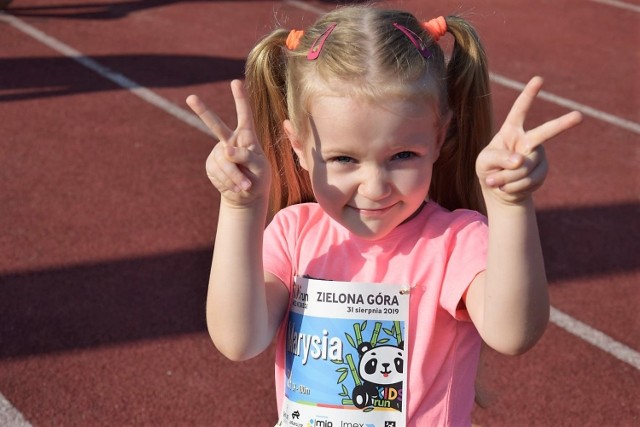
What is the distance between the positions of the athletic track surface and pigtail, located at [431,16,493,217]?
112 cm

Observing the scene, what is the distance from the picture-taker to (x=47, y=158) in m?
5.66

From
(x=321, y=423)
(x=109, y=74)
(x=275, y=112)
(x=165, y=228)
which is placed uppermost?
(x=275, y=112)

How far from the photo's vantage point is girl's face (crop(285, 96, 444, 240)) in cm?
178

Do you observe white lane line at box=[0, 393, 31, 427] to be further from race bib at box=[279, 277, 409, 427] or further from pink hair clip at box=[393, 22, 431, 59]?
pink hair clip at box=[393, 22, 431, 59]

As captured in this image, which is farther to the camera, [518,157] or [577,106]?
[577,106]

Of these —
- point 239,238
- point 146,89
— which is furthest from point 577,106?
point 239,238

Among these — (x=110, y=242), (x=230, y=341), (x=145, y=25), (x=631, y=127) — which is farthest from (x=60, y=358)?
(x=145, y=25)

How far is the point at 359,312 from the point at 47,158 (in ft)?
13.6

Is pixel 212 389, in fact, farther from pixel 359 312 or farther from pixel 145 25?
pixel 145 25

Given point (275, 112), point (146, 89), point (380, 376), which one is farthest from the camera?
point (146, 89)

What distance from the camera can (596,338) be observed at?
402 cm

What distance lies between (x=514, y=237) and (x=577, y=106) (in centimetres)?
567

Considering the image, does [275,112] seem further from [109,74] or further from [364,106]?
[109,74]

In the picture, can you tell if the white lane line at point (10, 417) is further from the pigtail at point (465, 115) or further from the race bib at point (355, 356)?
the pigtail at point (465, 115)
